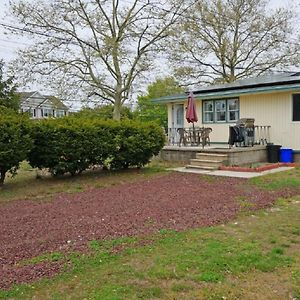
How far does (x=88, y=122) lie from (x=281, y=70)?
913 inches

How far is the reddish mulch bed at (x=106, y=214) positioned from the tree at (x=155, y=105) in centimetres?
2430

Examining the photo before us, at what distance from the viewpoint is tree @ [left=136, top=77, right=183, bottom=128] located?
34.6 metres

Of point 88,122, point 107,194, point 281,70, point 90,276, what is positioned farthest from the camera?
point 281,70

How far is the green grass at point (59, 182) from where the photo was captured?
29.0 ft

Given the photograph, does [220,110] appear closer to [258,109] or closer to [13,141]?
[258,109]

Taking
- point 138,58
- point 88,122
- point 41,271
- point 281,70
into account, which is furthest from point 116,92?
point 41,271

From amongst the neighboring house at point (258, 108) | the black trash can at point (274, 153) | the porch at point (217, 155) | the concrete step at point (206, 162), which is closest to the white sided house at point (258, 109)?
the neighboring house at point (258, 108)

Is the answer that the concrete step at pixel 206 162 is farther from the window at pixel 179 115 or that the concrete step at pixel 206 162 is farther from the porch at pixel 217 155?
the window at pixel 179 115

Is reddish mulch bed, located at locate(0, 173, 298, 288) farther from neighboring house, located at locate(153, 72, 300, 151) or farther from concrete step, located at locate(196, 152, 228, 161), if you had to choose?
neighboring house, located at locate(153, 72, 300, 151)

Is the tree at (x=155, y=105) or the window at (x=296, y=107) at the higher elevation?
the tree at (x=155, y=105)

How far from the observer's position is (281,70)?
2969 cm

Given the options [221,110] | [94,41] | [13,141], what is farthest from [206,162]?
[94,41]

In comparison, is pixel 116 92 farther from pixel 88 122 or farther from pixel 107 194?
pixel 107 194

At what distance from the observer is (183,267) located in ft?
12.6
